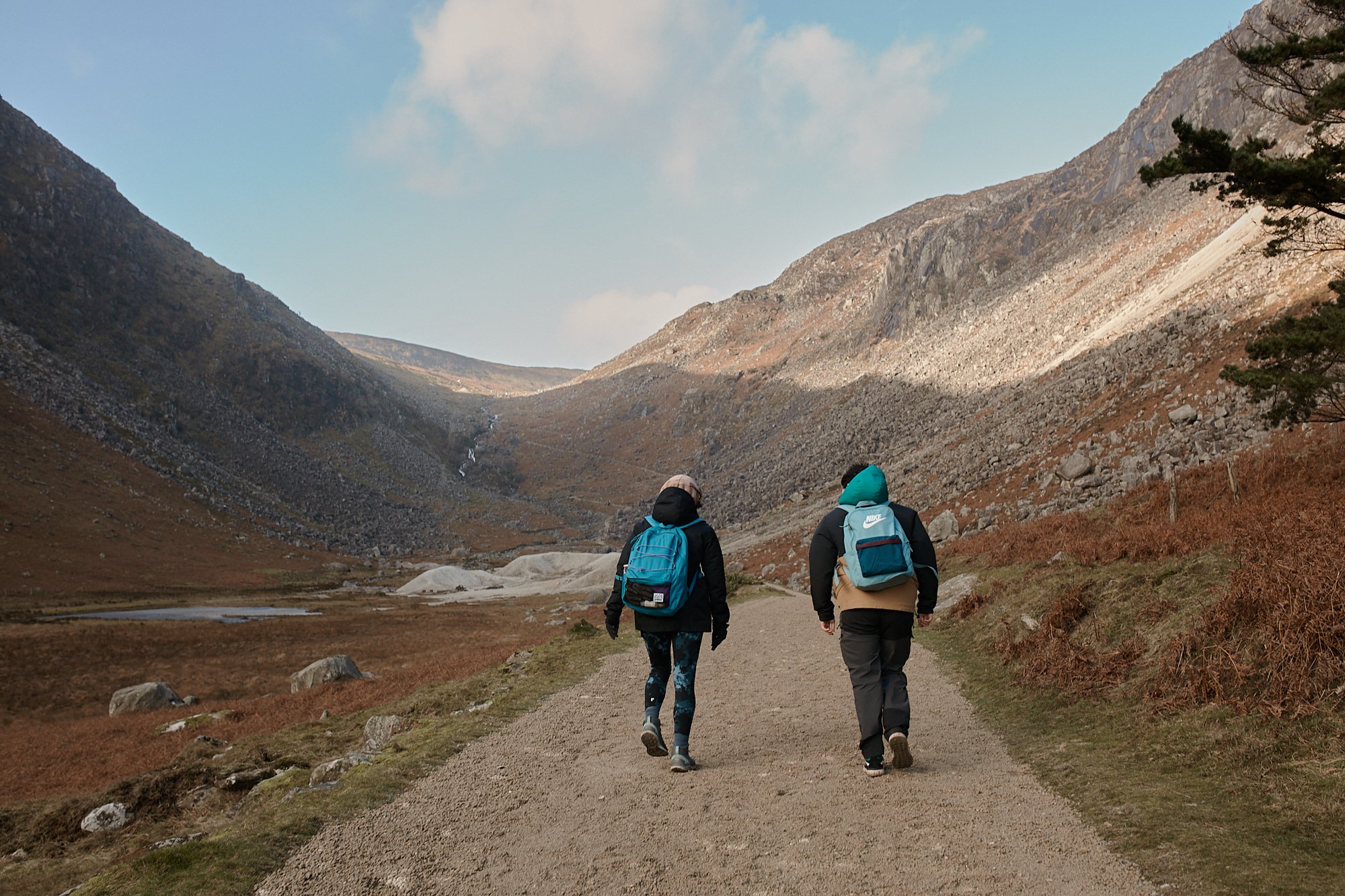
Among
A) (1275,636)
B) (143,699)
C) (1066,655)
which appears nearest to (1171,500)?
(1066,655)

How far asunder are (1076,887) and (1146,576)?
7.99 m

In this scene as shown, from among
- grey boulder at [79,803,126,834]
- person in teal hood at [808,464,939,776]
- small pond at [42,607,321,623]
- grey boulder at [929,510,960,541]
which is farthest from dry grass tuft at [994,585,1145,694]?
small pond at [42,607,321,623]

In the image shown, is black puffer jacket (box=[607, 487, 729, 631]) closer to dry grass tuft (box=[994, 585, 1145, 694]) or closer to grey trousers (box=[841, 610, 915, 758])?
grey trousers (box=[841, 610, 915, 758])

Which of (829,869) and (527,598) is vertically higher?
(829,869)

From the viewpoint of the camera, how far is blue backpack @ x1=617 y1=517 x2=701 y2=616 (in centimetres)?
808

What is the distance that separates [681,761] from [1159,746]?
4.77 metres

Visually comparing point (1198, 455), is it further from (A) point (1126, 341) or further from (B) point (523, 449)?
(B) point (523, 449)

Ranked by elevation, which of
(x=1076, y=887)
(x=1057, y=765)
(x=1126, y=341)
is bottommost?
(x=1057, y=765)

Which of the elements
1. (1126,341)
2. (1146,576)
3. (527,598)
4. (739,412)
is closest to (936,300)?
(739,412)

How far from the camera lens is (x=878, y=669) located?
7613 millimetres

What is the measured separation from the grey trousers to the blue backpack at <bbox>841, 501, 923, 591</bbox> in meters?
0.35

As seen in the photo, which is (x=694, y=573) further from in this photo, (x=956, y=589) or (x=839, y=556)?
(x=956, y=589)

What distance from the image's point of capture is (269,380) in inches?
5344

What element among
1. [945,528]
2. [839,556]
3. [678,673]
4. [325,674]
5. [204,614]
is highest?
[839,556]
